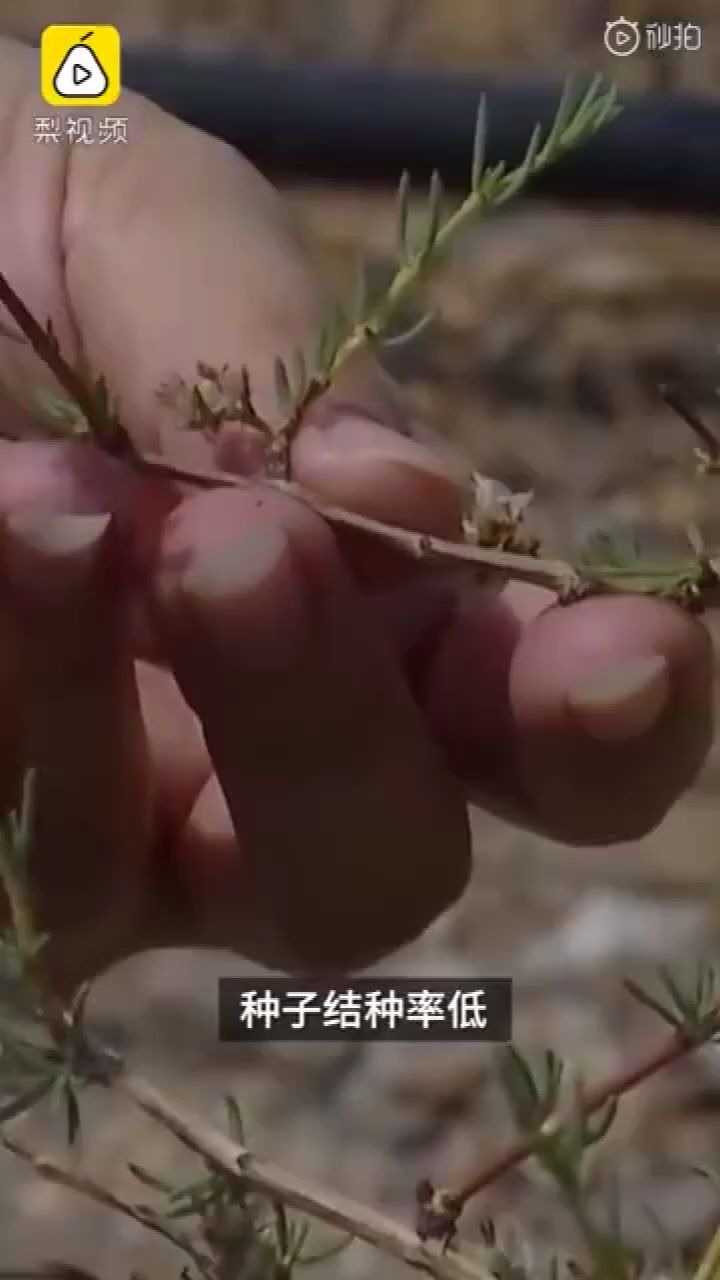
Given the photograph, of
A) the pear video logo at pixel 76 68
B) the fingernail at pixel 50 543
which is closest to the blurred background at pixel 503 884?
the pear video logo at pixel 76 68

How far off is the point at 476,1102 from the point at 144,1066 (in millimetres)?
98

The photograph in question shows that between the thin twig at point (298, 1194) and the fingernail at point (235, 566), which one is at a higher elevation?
the fingernail at point (235, 566)

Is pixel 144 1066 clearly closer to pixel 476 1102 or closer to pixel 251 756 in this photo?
pixel 476 1102

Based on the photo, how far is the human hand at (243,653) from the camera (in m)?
0.25

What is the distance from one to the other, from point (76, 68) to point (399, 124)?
11cm

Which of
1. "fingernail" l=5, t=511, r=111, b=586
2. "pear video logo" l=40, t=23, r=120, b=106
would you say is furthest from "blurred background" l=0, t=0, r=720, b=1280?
"fingernail" l=5, t=511, r=111, b=586

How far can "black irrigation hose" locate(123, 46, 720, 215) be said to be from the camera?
0.39 meters

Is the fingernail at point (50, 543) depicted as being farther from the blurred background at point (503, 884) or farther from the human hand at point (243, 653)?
the blurred background at point (503, 884)

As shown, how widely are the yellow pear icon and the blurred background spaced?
1 centimetres

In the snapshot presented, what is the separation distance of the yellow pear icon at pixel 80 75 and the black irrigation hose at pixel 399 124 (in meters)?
0.03

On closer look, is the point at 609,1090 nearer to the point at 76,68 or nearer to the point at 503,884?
the point at 76,68

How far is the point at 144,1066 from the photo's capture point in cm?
49

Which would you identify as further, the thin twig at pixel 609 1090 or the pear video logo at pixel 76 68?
the pear video logo at pixel 76 68

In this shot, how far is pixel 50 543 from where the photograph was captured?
0.25m
